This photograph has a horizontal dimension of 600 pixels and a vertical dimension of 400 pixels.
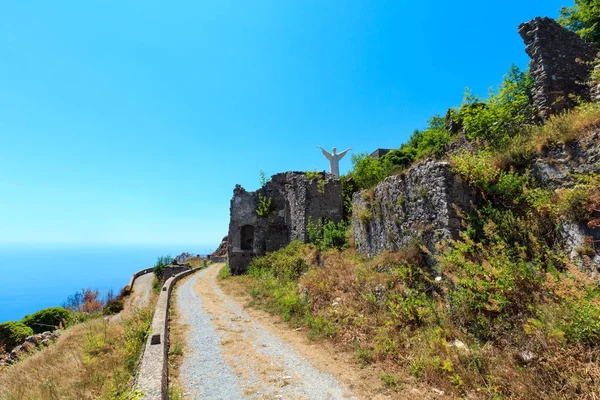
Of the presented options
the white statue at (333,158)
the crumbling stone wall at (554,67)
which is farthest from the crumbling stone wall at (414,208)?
the white statue at (333,158)

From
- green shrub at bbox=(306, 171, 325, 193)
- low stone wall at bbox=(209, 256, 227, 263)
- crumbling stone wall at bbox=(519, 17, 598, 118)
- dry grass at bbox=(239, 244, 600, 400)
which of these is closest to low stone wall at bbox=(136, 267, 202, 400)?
dry grass at bbox=(239, 244, 600, 400)

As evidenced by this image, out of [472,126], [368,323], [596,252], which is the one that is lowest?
[368,323]

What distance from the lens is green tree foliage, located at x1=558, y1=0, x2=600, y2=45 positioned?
1337 cm

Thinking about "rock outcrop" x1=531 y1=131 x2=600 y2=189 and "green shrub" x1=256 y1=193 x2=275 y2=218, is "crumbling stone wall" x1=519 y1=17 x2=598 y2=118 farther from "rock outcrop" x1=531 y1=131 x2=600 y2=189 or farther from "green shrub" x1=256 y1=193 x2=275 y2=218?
"green shrub" x1=256 y1=193 x2=275 y2=218

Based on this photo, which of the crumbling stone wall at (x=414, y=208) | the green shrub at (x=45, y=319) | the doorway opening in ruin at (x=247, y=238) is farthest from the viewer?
the doorway opening in ruin at (x=247, y=238)

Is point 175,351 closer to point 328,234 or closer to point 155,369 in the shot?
point 155,369

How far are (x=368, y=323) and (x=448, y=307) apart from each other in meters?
2.14

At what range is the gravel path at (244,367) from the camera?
5.44 metres

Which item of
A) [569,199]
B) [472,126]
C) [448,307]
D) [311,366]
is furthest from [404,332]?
[472,126]

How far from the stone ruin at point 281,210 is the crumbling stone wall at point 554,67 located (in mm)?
11007

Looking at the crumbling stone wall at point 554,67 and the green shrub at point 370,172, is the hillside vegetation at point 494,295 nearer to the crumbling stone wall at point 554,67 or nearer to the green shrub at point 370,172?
the crumbling stone wall at point 554,67

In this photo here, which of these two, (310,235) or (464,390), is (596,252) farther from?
(310,235)

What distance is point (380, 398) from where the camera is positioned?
504 centimetres

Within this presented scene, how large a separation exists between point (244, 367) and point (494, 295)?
18.5ft
